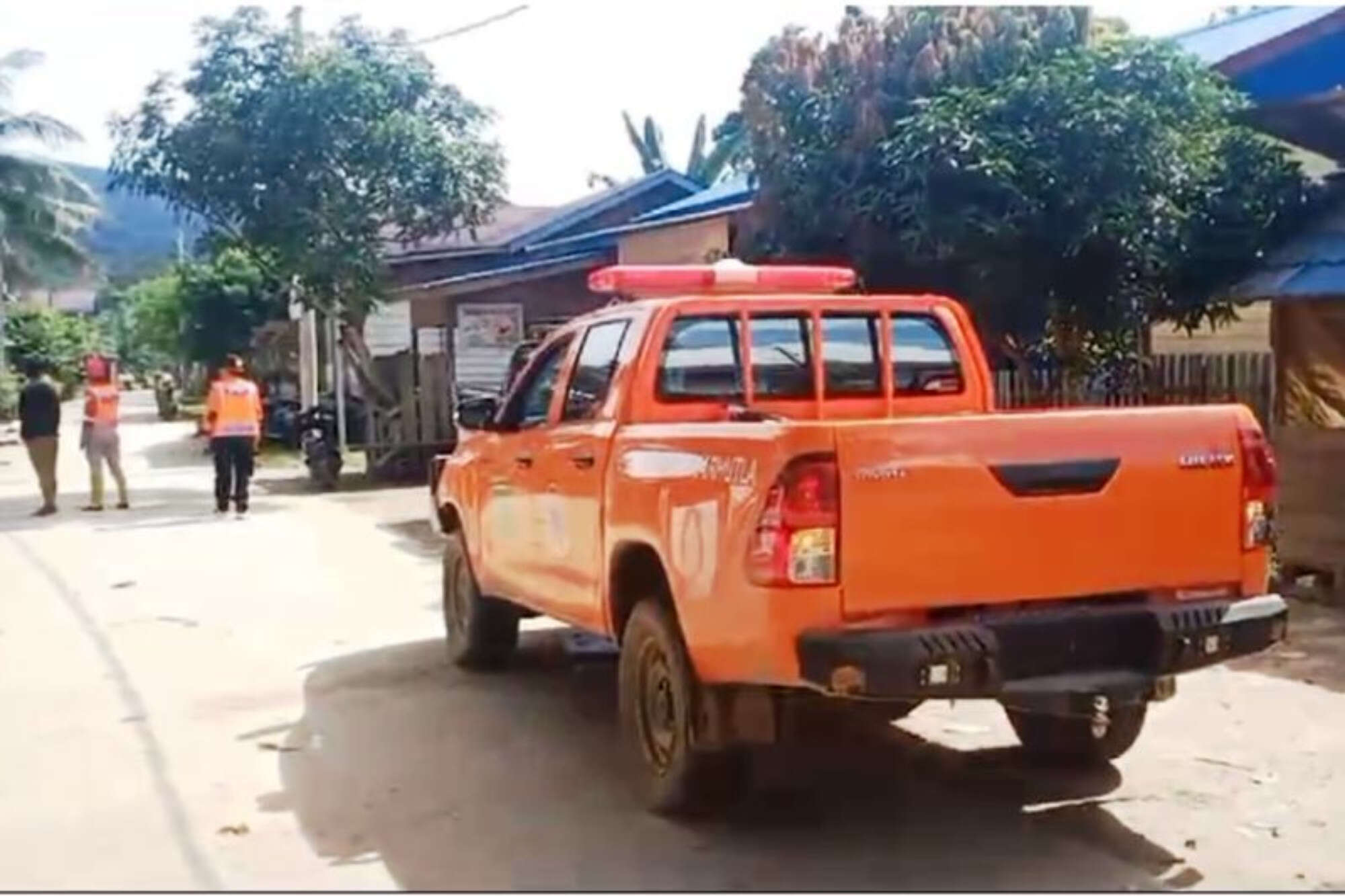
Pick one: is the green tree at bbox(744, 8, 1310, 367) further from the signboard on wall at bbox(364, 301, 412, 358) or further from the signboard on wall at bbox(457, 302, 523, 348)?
the signboard on wall at bbox(364, 301, 412, 358)

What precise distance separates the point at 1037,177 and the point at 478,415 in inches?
204

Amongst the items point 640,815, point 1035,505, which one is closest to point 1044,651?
point 1035,505

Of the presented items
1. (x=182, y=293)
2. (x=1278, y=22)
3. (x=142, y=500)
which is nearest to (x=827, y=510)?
(x=1278, y=22)

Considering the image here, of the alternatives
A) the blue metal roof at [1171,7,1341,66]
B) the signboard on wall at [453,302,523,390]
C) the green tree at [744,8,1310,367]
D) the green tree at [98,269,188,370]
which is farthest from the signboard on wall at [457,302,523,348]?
the green tree at [98,269,188,370]

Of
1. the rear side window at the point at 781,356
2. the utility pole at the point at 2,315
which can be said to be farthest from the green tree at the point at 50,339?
the rear side window at the point at 781,356

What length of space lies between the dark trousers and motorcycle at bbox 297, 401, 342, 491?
8.99 ft

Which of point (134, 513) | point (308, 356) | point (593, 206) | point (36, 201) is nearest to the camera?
point (134, 513)

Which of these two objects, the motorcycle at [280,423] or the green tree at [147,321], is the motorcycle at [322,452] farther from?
the green tree at [147,321]

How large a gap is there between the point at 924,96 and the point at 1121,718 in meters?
7.37

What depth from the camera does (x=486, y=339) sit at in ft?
76.2

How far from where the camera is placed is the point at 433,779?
651 centimetres

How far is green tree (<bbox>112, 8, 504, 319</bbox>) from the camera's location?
1914cm

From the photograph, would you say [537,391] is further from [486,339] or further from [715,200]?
[486,339]

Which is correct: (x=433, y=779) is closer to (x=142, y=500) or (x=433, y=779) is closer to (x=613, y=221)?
(x=142, y=500)
